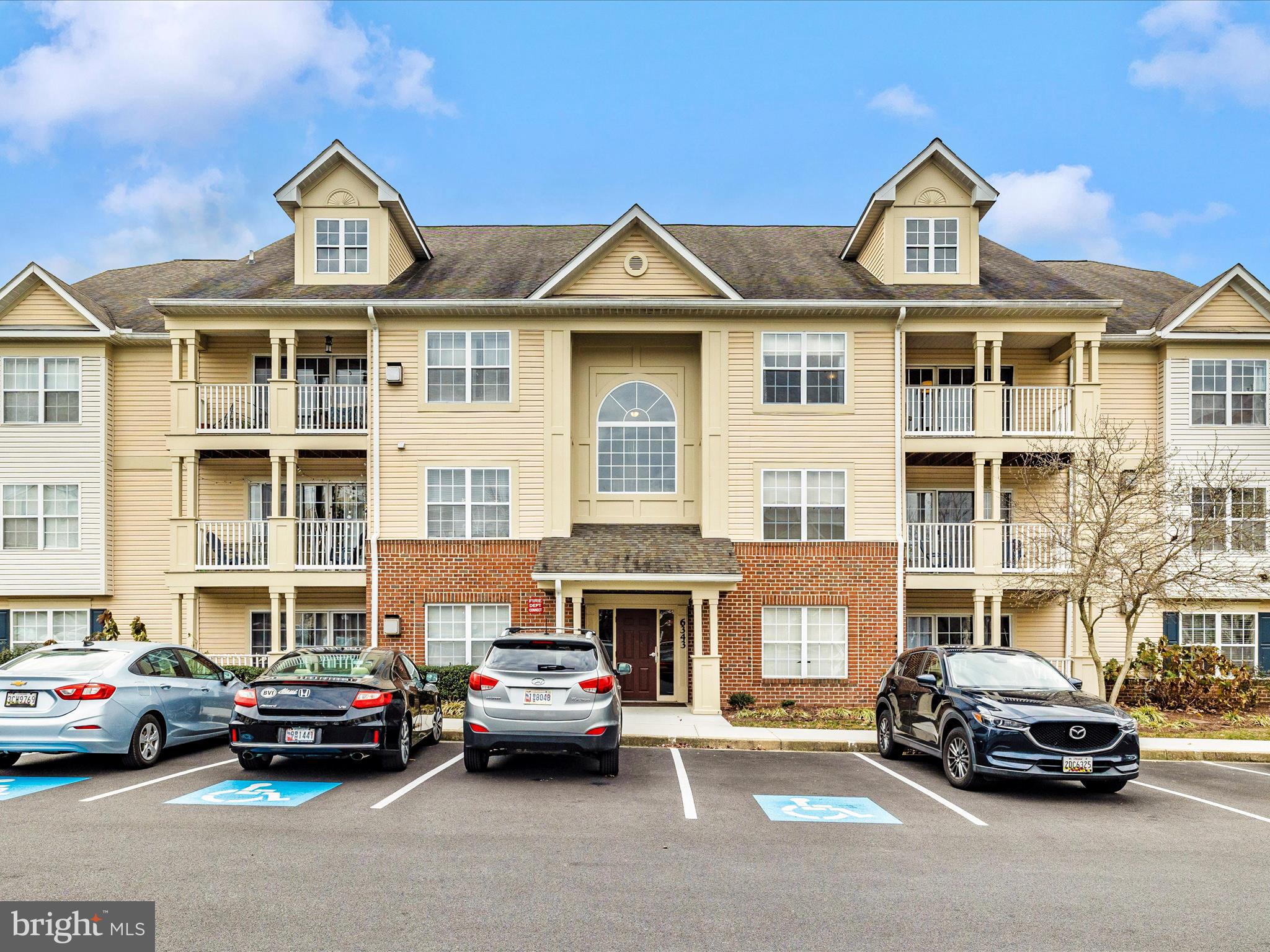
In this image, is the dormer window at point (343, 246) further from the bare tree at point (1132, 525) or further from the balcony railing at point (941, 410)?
the bare tree at point (1132, 525)

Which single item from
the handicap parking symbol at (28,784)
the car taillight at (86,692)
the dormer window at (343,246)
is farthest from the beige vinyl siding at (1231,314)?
the handicap parking symbol at (28,784)

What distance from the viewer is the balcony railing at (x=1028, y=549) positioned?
18.8m

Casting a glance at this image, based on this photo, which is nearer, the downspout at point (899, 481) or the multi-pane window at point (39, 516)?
the downspout at point (899, 481)

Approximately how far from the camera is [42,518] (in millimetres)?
20219

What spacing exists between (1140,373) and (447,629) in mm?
16258

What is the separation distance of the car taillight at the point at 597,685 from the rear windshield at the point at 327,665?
8.19 ft

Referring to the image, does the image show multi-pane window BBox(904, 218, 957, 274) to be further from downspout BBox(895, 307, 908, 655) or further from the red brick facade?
the red brick facade

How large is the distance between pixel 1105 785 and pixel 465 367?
1390 centimetres

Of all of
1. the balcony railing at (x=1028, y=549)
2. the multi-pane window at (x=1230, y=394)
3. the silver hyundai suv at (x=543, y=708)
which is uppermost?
the multi-pane window at (x=1230, y=394)

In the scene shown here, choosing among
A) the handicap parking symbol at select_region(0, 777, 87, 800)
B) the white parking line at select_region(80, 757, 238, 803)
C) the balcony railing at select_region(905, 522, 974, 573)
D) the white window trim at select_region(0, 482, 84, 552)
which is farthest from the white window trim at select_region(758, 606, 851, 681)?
the white window trim at select_region(0, 482, 84, 552)

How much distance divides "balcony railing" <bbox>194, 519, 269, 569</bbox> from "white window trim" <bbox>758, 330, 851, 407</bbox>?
35.5 feet

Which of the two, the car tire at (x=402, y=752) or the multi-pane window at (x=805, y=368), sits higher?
the multi-pane window at (x=805, y=368)

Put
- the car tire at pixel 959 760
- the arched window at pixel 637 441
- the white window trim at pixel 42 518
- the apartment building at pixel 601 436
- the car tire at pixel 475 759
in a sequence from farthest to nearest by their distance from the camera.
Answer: the white window trim at pixel 42 518 → the arched window at pixel 637 441 → the apartment building at pixel 601 436 → the car tire at pixel 475 759 → the car tire at pixel 959 760

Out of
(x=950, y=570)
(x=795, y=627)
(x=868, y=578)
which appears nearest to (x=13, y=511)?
(x=795, y=627)
